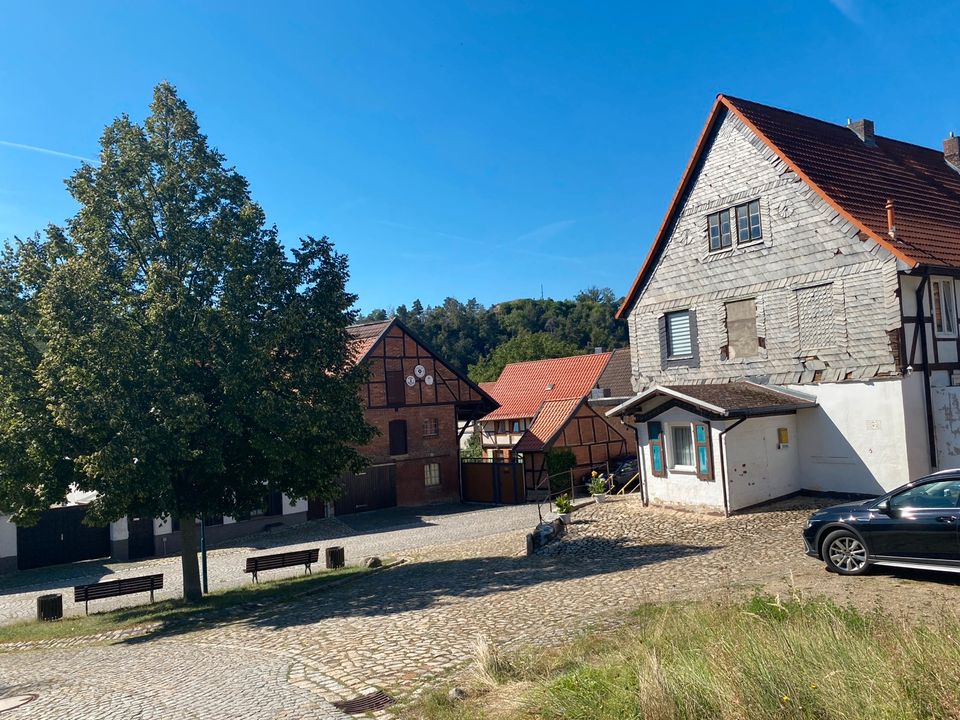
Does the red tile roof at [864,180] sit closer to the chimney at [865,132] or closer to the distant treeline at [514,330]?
the chimney at [865,132]

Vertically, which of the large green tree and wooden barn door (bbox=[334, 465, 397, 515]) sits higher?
the large green tree

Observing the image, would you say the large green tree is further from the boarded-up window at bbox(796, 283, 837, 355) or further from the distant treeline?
the distant treeline

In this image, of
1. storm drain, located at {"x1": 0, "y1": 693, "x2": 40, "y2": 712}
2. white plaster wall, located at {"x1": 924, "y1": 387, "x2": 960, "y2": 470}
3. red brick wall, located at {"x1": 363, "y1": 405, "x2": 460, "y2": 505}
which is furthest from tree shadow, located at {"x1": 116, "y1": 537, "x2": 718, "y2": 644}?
red brick wall, located at {"x1": 363, "y1": 405, "x2": 460, "y2": 505}

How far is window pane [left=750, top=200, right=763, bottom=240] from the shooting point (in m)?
19.4

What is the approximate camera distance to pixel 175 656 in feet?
35.6

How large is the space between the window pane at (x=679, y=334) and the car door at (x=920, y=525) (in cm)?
1135

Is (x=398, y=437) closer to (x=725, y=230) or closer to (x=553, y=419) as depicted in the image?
(x=553, y=419)

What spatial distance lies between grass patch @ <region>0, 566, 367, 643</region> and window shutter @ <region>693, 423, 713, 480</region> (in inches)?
344

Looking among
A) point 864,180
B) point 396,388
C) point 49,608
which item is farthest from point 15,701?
point 396,388

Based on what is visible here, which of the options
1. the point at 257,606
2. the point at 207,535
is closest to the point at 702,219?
the point at 257,606

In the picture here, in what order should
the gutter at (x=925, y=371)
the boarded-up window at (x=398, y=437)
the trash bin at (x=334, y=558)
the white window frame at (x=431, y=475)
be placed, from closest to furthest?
the gutter at (x=925, y=371) < the trash bin at (x=334, y=558) < the boarded-up window at (x=398, y=437) < the white window frame at (x=431, y=475)

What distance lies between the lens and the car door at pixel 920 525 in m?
9.49

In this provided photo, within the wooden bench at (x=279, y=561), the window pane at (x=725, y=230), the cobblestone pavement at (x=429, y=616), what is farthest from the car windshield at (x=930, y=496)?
the wooden bench at (x=279, y=561)

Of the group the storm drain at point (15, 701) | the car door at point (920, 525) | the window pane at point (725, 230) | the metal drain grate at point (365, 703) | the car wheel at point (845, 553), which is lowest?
the storm drain at point (15, 701)
